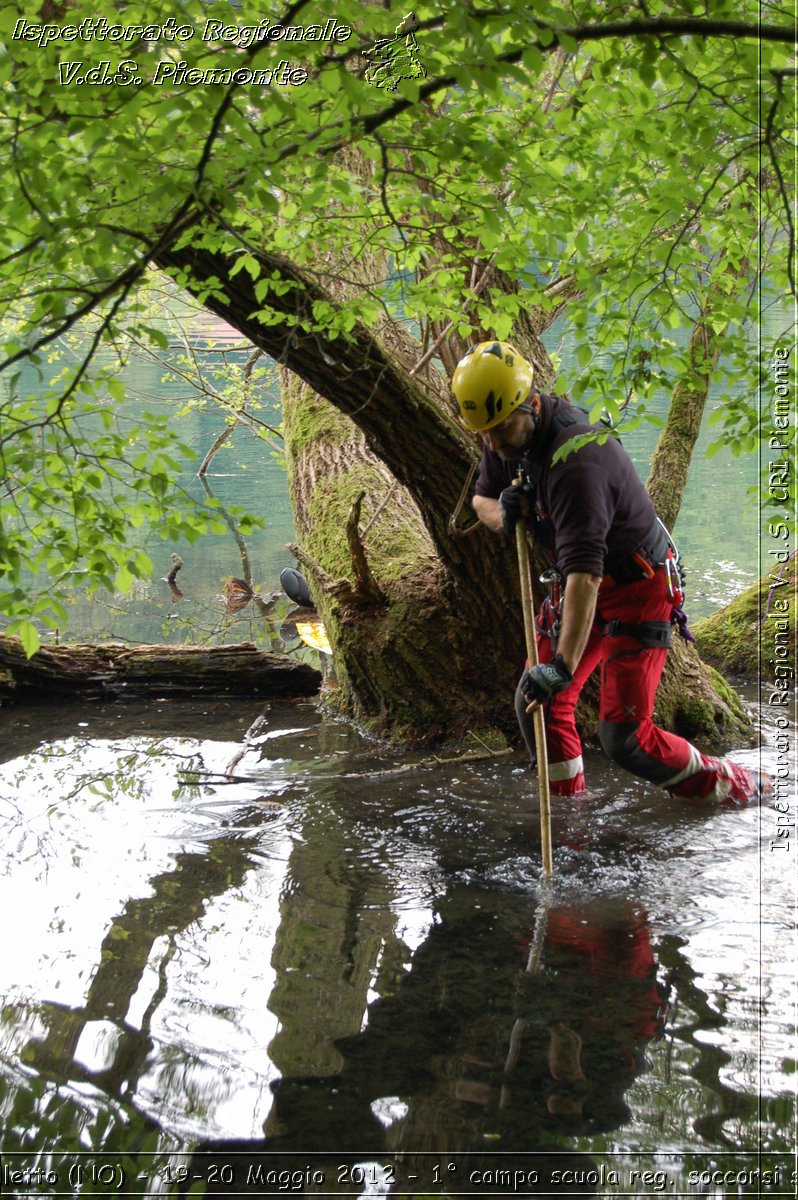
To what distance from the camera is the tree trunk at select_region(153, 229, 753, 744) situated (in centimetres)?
588

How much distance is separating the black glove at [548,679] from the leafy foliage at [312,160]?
1.49 m

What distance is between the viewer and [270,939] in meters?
4.23

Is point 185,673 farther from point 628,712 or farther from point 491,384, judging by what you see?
point 491,384

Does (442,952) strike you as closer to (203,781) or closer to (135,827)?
(135,827)

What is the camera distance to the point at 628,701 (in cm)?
519

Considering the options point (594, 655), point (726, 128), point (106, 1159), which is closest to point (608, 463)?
point (594, 655)

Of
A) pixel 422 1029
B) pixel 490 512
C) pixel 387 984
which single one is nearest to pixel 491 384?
pixel 490 512

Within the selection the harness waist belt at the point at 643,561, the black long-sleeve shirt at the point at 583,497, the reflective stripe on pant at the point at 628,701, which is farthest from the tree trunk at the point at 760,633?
the black long-sleeve shirt at the point at 583,497

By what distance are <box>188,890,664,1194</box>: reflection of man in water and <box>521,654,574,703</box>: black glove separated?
1114 millimetres

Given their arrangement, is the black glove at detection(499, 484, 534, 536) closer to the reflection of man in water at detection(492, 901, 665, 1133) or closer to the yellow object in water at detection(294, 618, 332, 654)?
the reflection of man in water at detection(492, 901, 665, 1133)

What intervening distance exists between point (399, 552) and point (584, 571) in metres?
3.58

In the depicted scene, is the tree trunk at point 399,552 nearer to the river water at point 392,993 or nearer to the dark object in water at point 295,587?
the river water at point 392,993

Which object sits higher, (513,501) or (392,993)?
(513,501)

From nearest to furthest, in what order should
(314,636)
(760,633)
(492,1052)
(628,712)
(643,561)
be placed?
(492,1052)
(643,561)
(628,712)
(760,633)
(314,636)
